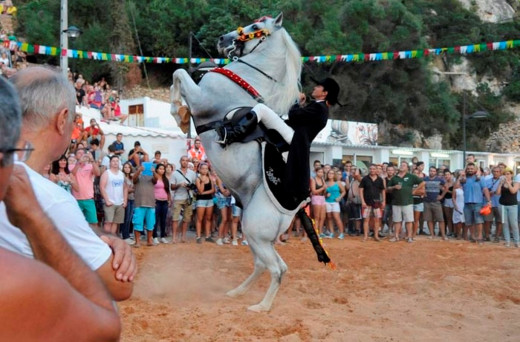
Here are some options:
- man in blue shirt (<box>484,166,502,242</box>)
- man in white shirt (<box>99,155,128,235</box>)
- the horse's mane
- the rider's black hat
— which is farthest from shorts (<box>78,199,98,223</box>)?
man in blue shirt (<box>484,166,502,242</box>)

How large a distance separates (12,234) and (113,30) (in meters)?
32.5

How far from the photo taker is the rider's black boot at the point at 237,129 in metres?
5.60

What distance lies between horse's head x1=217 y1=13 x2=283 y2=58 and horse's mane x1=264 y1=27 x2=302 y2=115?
6.1 inches

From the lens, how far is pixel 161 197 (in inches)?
445

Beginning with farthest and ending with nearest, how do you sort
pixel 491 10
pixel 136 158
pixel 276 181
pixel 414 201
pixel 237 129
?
pixel 491 10 < pixel 414 201 < pixel 136 158 < pixel 276 181 < pixel 237 129

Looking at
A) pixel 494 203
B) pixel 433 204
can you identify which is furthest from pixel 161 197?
pixel 494 203

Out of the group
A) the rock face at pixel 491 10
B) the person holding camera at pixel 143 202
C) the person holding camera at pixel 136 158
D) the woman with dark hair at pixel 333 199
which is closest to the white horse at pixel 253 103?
the person holding camera at pixel 143 202

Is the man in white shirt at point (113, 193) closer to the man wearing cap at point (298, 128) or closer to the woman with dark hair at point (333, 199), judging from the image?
the man wearing cap at point (298, 128)

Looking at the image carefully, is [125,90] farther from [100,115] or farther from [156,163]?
[156,163]

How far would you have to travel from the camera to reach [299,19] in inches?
1351

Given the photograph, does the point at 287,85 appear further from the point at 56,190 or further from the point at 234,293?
the point at 56,190

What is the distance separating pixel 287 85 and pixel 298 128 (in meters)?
Result: 0.68

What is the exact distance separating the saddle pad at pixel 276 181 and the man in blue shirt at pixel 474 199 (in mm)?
8873

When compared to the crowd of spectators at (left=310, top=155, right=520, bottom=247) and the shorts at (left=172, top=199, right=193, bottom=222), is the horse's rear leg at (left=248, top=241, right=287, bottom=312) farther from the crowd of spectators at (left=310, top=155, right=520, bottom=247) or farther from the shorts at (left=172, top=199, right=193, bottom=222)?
the crowd of spectators at (left=310, top=155, right=520, bottom=247)
